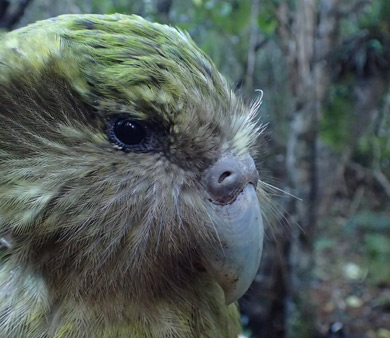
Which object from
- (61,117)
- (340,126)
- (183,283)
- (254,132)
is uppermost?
(61,117)

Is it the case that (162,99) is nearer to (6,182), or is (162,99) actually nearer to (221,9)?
(6,182)

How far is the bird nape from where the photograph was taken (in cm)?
110

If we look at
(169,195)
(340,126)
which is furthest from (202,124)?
(340,126)

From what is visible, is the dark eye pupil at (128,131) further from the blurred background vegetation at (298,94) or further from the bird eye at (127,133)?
the blurred background vegetation at (298,94)

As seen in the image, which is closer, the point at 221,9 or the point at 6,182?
the point at 6,182

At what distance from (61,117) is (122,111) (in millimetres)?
180

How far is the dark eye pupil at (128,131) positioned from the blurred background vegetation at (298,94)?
2.62 ft

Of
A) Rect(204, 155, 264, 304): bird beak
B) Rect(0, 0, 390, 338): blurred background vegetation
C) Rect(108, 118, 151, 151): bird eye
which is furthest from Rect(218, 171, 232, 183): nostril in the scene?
Rect(0, 0, 390, 338): blurred background vegetation

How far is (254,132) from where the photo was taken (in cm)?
144

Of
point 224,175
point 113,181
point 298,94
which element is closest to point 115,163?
point 113,181

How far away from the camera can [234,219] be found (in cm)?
119

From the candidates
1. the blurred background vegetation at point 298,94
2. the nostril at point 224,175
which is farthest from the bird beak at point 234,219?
the blurred background vegetation at point 298,94

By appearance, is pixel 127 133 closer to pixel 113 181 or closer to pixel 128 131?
pixel 128 131

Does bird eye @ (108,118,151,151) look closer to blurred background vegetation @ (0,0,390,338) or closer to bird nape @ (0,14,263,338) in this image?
bird nape @ (0,14,263,338)
